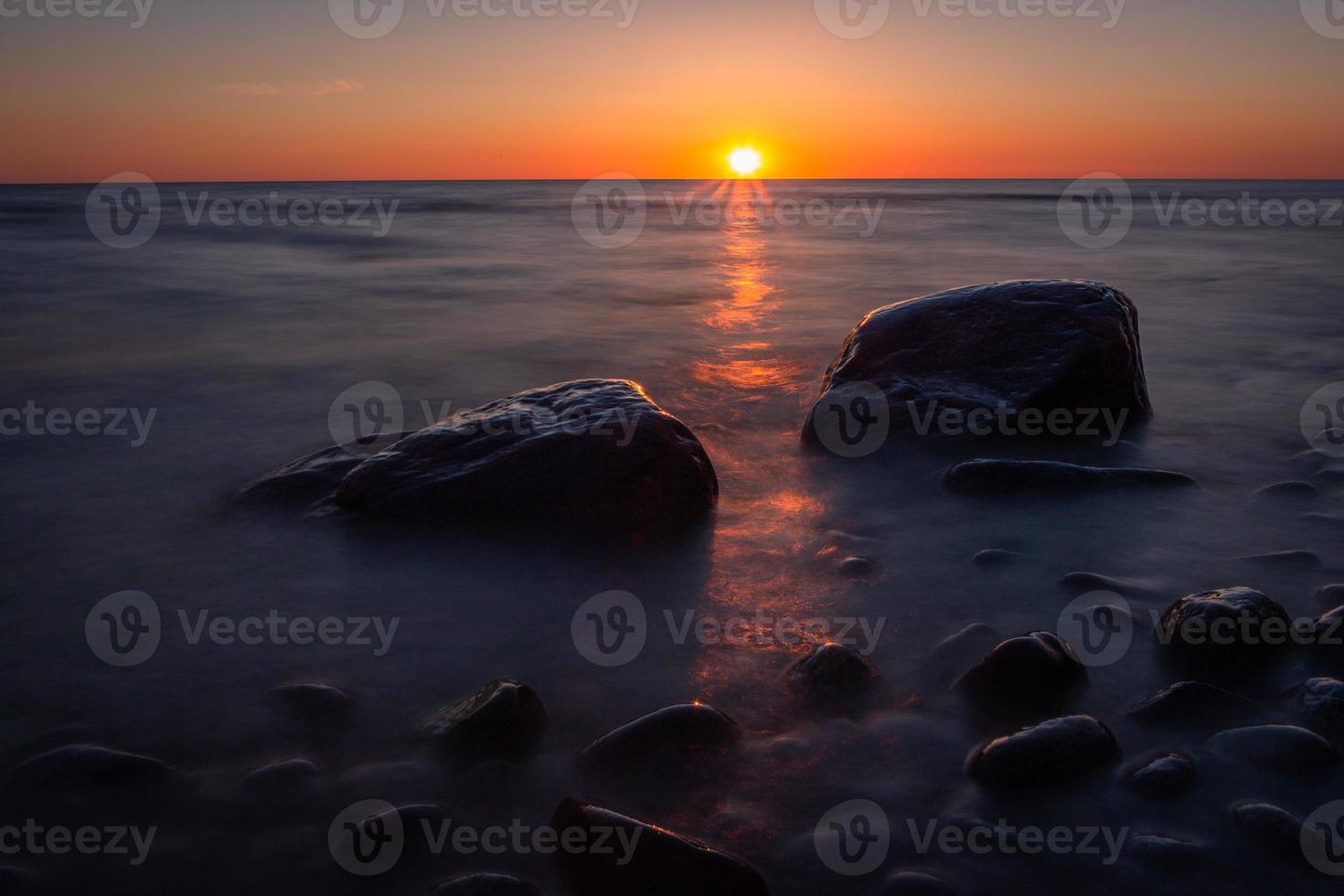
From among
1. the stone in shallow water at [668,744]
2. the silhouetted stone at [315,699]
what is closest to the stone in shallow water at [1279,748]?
the stone in shallow water at [668,744]

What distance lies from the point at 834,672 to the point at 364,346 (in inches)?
264

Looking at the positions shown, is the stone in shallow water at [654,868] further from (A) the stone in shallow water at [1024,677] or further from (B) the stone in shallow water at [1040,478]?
(B) the stone in shallow water at [1040,478]

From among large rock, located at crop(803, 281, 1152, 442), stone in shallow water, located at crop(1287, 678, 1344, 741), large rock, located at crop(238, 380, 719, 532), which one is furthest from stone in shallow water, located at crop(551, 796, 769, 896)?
large rock, located at crop(803, 281, 1152, 442)

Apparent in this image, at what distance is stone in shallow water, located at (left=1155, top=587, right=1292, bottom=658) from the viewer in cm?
267

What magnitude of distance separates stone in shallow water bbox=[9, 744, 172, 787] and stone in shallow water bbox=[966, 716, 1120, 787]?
2.05 meters

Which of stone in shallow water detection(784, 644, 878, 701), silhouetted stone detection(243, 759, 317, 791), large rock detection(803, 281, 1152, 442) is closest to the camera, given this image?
silhouetted stone detection(243, 759, 317, 791)

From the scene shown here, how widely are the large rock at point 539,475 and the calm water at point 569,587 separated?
0.70 ft

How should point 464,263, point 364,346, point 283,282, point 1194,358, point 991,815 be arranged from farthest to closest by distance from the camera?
point 464,263, point 283,282, point 364,346, point 1194,358, point 991,815

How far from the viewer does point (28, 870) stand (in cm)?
200

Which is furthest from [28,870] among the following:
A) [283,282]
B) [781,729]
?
[283,282]

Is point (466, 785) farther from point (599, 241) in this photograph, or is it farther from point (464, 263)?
point (599, 241)

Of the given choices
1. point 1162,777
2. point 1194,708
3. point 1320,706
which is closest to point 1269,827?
point 1162,777

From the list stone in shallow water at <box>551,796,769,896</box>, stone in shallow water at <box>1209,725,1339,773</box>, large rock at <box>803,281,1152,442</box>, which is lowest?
stone in shallow water at <box>551,796,769,896</box>

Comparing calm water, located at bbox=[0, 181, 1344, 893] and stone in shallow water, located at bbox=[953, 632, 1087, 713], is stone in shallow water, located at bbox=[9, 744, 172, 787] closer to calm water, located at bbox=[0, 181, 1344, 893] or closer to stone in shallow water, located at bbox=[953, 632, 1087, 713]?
calm water, located at bbox=[0, 181, 1344, 893]
